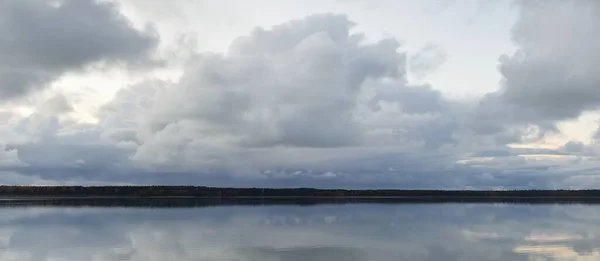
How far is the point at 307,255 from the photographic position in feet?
79.2

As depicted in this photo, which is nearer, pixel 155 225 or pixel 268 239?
pixel 268 239

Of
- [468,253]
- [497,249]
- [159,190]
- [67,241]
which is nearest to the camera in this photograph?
[468,253]

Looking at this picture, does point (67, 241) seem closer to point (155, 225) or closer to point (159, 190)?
point (155, 225)

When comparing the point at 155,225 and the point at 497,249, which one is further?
the point at 155,225

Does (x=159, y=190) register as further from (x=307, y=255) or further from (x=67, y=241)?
(x=307, y=255)

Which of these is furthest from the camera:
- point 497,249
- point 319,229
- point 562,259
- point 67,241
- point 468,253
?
point 319,229

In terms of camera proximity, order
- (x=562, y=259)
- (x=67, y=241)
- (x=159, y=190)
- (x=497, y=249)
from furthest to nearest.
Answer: (x=159, y=190)
(x=67, y=241)
(x=497, y=249)
(x=562, y=259)

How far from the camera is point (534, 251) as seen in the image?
26797mm

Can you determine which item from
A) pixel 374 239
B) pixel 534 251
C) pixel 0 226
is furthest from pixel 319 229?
pixel 0 226

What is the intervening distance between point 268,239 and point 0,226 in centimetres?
2116

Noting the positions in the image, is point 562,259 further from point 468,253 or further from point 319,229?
point 319,229

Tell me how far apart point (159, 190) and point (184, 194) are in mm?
6313

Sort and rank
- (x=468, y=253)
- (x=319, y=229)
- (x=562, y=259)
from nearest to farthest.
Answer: (x=562, y=259), (x=468, y=253), (x=319, y=229)

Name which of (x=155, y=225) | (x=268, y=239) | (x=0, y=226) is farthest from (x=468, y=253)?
(x=0, y=226)
